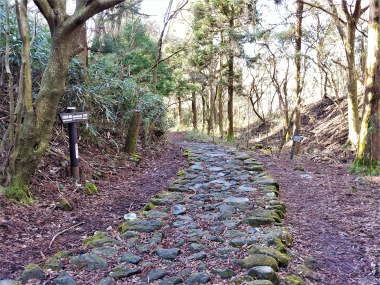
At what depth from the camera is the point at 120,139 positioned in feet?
25.5

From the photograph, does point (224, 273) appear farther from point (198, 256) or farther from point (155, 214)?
point (155, 214)

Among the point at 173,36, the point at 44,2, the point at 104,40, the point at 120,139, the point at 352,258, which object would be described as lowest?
the point at 352,258

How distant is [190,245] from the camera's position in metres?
3.19

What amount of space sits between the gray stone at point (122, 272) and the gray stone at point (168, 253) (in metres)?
0.31

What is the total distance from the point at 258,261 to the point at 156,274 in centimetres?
80

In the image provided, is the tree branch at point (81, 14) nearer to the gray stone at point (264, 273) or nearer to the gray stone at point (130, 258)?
the gray stone at point (130, 258)

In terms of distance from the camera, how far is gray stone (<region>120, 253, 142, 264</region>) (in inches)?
115

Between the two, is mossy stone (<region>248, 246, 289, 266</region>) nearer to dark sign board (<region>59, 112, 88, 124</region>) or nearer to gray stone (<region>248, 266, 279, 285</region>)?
gray stone (<region>248, 266, 279, 285</region>)

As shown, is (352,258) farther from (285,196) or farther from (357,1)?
(357,1)

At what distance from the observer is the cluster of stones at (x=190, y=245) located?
104 inches

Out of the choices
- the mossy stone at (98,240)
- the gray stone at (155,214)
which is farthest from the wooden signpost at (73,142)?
the mossy stone at (98,240)

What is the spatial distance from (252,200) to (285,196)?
3.01 ft

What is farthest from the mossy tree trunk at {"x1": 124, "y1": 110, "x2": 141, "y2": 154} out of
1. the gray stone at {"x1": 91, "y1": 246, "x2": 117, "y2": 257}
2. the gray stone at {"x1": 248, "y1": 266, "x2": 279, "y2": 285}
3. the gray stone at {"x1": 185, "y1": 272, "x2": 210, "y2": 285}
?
the gray stone at {"x1": 248, "y1": 266, "x2": 279, "y2": 285}

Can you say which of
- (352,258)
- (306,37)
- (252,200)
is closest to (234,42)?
(306,37)
